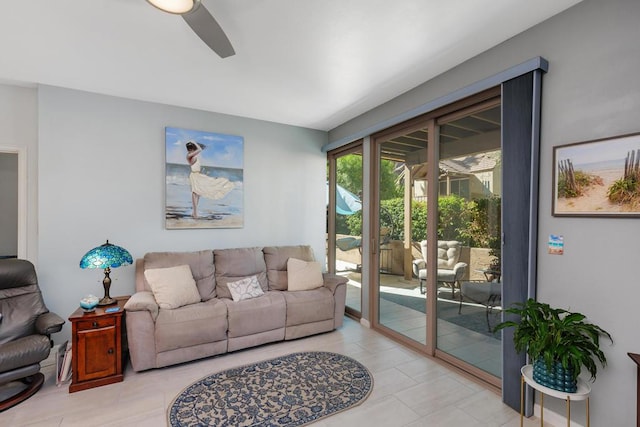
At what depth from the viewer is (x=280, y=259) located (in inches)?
160

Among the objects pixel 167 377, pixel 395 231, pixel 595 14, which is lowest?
pixel 167 377

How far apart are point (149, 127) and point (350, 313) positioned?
3.58 m

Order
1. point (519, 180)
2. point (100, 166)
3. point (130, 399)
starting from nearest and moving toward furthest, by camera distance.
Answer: point (519, 180) → point (130, 399) → point (100, 166)

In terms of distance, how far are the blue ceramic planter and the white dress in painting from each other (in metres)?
3.63

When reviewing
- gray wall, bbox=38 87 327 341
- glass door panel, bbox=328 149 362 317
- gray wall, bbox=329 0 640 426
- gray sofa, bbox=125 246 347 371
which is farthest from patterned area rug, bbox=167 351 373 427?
gray wall, bbox=38 87 327 341

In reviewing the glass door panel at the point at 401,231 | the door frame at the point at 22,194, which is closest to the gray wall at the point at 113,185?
the door frame at the point at 22,194

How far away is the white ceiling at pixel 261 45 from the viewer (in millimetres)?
1995

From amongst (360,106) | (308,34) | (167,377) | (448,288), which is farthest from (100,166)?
(448,288)

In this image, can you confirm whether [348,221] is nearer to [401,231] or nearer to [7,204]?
[401,231]

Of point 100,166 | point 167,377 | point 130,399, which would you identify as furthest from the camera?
point 100,166

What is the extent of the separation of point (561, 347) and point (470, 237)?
3.89 feet

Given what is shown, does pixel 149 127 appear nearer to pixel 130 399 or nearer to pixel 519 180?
pixel 130 399

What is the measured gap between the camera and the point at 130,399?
242 cm

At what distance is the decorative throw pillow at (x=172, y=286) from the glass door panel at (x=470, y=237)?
259 centimetres
